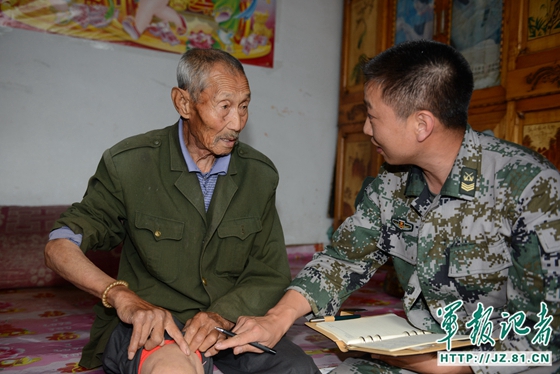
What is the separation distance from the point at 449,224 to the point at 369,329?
377mm

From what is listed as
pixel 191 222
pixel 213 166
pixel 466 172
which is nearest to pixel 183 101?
pixel 213 166

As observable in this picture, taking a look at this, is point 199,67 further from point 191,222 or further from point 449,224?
point 449,224

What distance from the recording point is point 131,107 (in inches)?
145

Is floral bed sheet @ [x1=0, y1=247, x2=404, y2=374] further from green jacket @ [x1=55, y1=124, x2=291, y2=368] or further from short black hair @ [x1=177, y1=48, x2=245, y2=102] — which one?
short black hair @ [x1=177, y1=48, x2=245, y2=102]

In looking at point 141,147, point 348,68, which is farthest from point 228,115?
point 348,68

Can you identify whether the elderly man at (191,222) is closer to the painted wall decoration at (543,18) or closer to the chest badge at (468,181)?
the chest badge at (468,181)

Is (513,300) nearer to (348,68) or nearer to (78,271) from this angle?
(78,271)

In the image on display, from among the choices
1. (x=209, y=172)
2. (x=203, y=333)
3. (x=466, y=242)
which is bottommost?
(x=203, y=333)

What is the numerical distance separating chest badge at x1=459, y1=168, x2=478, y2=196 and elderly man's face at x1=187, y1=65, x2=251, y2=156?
0.76m

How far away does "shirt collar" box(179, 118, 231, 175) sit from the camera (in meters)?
1.64

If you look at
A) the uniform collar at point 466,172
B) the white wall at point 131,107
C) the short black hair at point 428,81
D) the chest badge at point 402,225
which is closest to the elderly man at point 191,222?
the chest badge at point 402,225

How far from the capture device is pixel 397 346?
1.16 m

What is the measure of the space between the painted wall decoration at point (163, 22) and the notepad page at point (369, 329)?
3.08 metres

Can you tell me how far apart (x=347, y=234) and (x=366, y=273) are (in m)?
0.15
